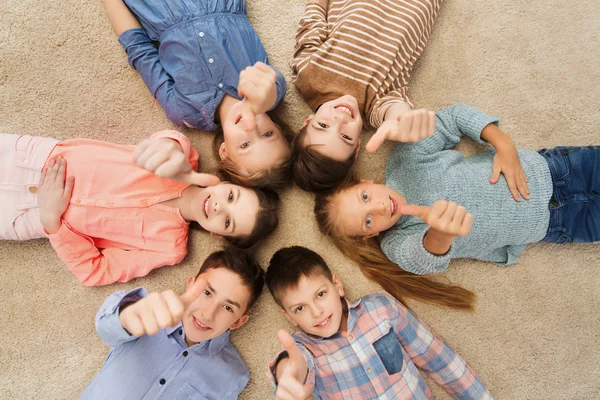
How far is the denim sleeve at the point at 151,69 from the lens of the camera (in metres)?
1.10

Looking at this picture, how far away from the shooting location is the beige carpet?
1.15 m

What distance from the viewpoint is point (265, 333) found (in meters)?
1.17

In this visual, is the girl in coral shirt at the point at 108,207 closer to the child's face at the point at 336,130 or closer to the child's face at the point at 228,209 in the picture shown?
the child's face at the point at 228,209

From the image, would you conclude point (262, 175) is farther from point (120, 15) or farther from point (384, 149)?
point (120, 15)

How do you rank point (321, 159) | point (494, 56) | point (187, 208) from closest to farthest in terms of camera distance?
point (321, 159) → point (187, 208) → point (494, 56)

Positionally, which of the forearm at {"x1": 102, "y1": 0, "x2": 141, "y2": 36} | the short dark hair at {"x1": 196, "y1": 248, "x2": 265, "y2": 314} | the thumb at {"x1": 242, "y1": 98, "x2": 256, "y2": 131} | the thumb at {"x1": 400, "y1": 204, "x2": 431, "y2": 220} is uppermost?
the forearm at {"x1": 102, "y1": 0, "x2": 141, "y2": 36}

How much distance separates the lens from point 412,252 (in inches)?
39.4

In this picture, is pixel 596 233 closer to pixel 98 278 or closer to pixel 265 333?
pixel 265 333

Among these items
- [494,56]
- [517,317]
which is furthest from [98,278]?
[494,56]

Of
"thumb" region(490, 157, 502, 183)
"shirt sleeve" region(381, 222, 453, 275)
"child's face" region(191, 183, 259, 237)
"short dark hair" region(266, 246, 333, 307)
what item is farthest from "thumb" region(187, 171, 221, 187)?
"thumb" region(490, 157, 502, 183)

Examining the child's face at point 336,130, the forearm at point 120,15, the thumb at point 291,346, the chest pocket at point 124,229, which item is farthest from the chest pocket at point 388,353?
the forearm at point 120,15

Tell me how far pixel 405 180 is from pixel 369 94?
0.26m

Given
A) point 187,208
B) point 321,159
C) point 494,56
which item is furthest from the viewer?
point 494,56

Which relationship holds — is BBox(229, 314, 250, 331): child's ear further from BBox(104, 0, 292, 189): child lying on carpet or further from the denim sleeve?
the denim sleeve
